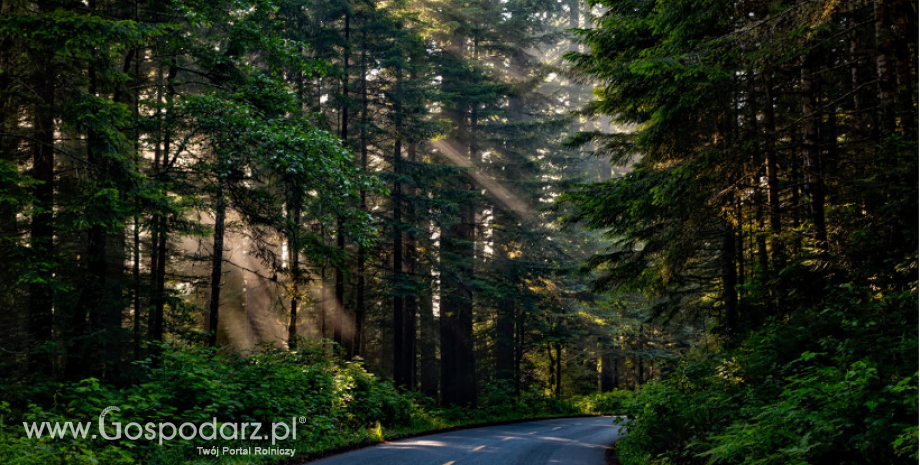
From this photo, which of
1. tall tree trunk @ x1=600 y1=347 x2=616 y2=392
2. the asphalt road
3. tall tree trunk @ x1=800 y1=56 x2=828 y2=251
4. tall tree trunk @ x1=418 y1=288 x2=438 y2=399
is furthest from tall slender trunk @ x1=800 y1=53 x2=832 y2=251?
tall tree trunk @ x1=600 y1=347 x2=616 y2=392

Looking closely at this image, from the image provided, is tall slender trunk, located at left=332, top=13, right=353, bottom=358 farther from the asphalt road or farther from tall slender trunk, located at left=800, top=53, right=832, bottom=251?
tall slender trunk, located at left=800, top=53, right=832, bottom=251

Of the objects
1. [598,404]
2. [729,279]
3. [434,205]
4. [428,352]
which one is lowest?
[598,404]

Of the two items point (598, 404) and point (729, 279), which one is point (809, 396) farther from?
point (598, 404)

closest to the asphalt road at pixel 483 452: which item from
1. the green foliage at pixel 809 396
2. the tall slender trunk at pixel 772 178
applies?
the green foliage at pixel 809 396

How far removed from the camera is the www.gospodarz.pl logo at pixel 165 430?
7.72 m

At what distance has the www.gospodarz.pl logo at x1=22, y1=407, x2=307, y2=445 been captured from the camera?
7.72 meters

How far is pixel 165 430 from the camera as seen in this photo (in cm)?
923

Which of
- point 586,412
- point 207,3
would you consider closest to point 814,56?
point 207,3

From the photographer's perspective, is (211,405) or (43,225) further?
(43,225)

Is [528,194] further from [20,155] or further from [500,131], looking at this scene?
[20,155]

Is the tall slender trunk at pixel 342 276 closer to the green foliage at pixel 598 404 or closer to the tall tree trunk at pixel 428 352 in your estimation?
the tall tree trunk at pixel 428 352

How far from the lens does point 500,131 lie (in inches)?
1153

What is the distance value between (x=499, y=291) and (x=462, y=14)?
46.2 feet

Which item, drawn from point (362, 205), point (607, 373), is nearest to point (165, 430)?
point (362, 205)
